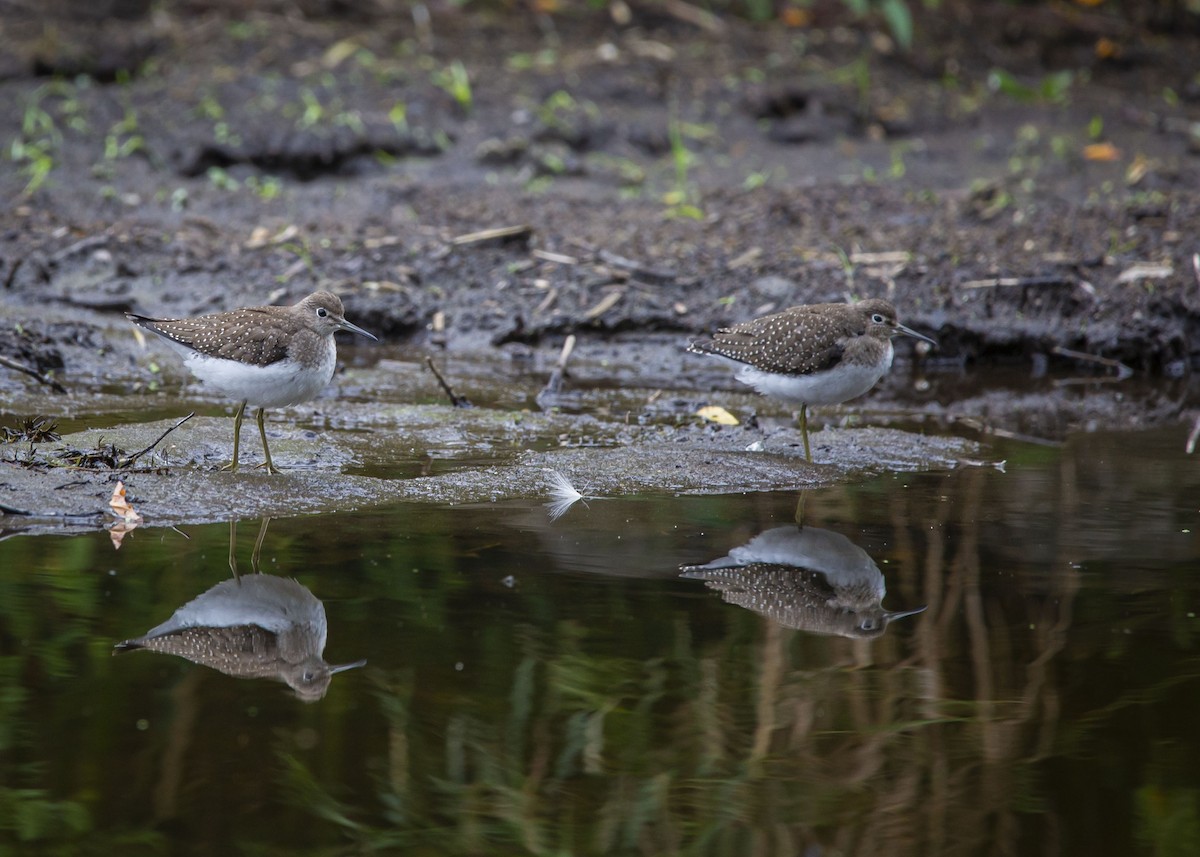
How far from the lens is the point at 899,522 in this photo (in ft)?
23.5

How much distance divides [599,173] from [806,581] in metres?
8.96

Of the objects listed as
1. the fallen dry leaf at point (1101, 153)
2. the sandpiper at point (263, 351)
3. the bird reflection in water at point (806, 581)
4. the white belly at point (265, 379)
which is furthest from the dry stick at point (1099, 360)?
the white belly at point (265, 379)

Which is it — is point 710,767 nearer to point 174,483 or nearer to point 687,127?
point 174,483

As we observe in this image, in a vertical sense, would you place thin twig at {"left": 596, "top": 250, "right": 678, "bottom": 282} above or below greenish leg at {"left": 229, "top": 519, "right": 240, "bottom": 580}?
below

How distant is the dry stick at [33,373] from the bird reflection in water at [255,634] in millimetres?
3006

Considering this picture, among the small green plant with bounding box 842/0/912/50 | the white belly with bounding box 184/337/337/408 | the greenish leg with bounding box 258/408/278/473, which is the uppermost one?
the white belly with bounding box 184/337/337/408

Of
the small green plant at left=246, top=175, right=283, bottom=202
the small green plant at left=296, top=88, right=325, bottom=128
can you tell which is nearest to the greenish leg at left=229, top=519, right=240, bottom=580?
the small green plant at left=246, top=175, right=283, bottom=202

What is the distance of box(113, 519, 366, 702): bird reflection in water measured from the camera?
5.06 meters

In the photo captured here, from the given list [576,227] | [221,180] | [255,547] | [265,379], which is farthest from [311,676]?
[221,180]

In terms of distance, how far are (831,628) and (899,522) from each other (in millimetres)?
1612

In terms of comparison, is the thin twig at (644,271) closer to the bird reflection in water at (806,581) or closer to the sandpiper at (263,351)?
the sandpiper at (263,351)

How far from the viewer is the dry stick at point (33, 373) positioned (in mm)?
8008

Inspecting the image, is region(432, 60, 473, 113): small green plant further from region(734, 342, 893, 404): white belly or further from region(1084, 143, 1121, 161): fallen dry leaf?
region(734, 342, 893, 404): white belly

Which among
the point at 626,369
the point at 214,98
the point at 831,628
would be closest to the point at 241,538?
the point at 831,628
